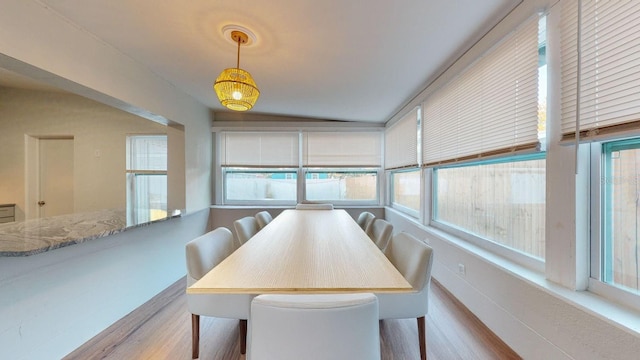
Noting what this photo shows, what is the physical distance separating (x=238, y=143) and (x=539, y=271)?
448 cm

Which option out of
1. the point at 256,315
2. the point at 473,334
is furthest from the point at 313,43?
the point at 473,334

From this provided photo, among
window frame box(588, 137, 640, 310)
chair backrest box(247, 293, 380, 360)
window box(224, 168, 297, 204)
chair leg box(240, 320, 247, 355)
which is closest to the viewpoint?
chair backrest box(247, 293, 380, 360)

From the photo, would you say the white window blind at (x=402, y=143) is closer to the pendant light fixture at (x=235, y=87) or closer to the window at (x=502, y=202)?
the window at (x=502, y=202)

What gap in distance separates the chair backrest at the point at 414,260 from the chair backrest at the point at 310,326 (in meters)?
0.74

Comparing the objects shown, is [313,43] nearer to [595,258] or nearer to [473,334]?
[595,258]

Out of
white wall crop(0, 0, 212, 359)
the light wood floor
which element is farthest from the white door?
the light wood floor

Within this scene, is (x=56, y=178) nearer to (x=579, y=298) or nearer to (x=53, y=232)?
(x=53, y=232)

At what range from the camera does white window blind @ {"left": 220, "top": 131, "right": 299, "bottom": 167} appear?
189 inches

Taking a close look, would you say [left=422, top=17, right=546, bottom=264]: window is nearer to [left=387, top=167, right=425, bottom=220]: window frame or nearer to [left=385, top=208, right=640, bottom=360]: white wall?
[left=385, top=208, right=640, bottom=360]: white wall

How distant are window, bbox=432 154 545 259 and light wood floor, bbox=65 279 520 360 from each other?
744 mm

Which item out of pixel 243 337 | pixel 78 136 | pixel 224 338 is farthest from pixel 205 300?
pixel 78 136

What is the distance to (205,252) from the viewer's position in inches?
70.7

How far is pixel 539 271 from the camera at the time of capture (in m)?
1.68

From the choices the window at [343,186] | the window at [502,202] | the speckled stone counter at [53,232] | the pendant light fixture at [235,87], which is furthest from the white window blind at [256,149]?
the window at [502,202]
